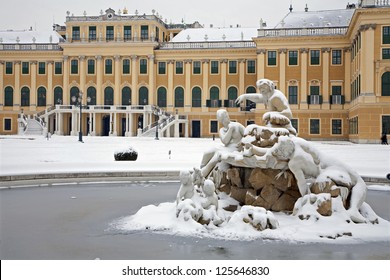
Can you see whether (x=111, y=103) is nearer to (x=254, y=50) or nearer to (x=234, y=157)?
(x=254, y=50)

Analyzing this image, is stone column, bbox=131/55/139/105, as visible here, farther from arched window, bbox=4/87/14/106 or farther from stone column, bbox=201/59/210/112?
arched window, bbox=4/87/14/106

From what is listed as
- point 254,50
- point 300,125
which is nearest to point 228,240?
point 300,125

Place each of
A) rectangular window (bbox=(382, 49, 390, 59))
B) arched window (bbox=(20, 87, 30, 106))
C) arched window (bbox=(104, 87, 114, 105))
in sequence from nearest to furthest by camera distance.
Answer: rectangular window (bbox=(382, 49, 390, 59)) < arched window (bbox=(104, 87, 114, 105)) < arched window (bbox=(20, 87, 30, 106))

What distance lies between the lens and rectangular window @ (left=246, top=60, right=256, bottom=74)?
2142 inches

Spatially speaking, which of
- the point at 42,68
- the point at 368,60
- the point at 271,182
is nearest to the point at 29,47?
the point at 42,68

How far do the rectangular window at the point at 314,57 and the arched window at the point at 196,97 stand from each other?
12.3m

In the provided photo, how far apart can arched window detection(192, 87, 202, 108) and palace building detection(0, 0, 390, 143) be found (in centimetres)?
11

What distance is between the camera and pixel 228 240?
7.30m

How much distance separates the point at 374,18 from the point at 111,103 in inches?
1134

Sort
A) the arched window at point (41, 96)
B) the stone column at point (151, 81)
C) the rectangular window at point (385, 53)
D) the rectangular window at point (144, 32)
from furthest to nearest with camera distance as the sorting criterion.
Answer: the arched window at point (41, 96) < the rectangular window at point (144, 32) < the stone column at point (151, 81) < the rectangular window at point (385, 53)

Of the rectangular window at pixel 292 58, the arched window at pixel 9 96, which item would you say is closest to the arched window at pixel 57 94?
the arched window at pixel 9 96

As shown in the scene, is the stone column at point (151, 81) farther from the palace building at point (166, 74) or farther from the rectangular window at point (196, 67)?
the rectangular window at point (196, 67)

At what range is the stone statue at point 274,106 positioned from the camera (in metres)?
9.52

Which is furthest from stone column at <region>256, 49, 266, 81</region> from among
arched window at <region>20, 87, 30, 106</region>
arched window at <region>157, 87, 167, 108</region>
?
arched window at <region>20, 87, 30, 106</region>
